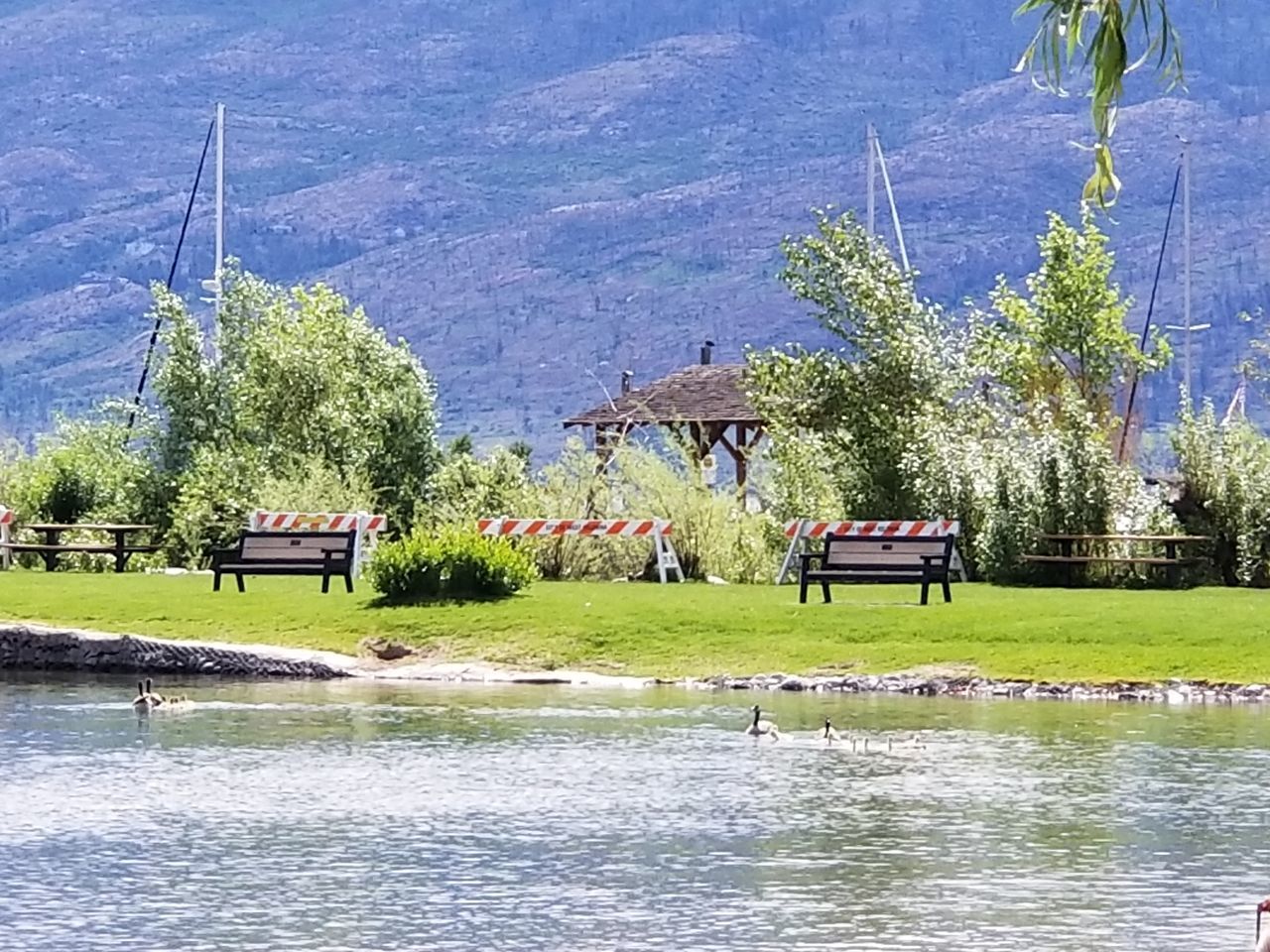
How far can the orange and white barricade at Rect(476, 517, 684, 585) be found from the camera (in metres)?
35.6

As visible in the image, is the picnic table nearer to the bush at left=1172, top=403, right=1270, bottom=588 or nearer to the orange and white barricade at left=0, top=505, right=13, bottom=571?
the orange and white barricade at left=0, top=505, right=13, bottom=571

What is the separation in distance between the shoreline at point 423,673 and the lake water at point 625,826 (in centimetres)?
84

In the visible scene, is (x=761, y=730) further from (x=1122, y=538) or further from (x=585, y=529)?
(x=585, y=529)

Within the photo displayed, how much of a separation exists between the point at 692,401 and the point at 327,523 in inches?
1829

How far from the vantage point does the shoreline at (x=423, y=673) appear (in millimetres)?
26609

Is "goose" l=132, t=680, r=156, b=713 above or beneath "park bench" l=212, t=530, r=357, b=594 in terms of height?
beneath

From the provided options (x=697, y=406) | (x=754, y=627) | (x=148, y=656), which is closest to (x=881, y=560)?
(x=754, y=627)

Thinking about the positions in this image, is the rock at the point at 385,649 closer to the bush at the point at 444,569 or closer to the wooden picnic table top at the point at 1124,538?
the bush at the point at 444,569

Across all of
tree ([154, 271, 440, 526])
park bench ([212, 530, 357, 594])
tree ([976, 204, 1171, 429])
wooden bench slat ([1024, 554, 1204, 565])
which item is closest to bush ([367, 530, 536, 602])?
park bench ([212, 530, 357, 594])

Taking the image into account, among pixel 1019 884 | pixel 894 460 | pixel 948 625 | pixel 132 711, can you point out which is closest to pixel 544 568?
pixel 894 460

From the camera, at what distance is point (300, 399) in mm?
46000

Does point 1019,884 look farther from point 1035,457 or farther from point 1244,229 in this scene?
point 1244,229

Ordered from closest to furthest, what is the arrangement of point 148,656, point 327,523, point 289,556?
point 148,656 → point 289,556 → point 327,523

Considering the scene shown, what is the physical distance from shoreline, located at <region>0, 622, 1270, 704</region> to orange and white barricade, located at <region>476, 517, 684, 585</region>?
21.1ft
